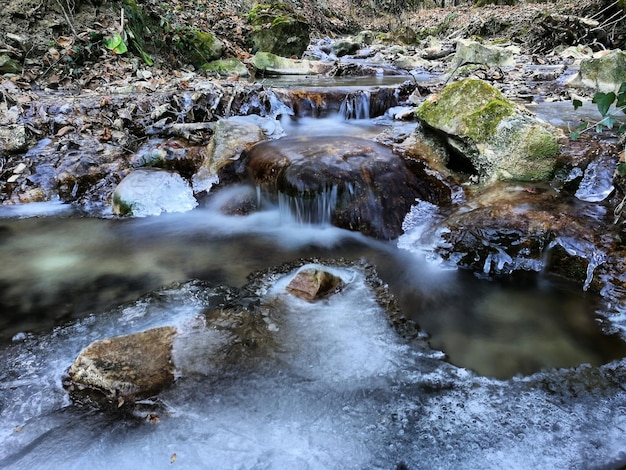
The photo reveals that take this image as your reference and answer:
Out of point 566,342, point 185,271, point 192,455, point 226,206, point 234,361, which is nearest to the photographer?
point 192,455

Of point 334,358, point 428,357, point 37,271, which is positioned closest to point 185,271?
point 37,271

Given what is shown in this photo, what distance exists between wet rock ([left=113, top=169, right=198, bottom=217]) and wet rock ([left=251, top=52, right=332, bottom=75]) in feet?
22.5

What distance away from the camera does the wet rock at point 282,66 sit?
431 inches

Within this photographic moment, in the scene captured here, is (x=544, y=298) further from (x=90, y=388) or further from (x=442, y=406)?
(x=90, y=388)

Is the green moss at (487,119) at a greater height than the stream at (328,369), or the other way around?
the green moss at (487,119)

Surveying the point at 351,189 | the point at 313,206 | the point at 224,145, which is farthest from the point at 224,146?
the point at 351,189

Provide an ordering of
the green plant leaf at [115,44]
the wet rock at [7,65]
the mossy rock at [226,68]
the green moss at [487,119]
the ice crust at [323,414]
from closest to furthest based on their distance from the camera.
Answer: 1. the ice crust at [323,414]
2. the green moss at [487,119]
3. the wet rock at [7,65]
4. the green plant leaf at [115,44]
5. the mossy rock at [226,68]

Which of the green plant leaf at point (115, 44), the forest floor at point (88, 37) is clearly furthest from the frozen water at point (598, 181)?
the green plant leaf at point (115, 44)

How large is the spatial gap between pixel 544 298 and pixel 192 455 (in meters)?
2.70

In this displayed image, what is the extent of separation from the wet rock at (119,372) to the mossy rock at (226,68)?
8.68 meters

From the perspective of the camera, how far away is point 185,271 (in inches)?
144

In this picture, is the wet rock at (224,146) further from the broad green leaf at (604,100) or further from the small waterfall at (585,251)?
the broad green leaf at (604,100)

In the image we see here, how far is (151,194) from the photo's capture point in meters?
5.01

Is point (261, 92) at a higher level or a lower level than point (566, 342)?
higher
